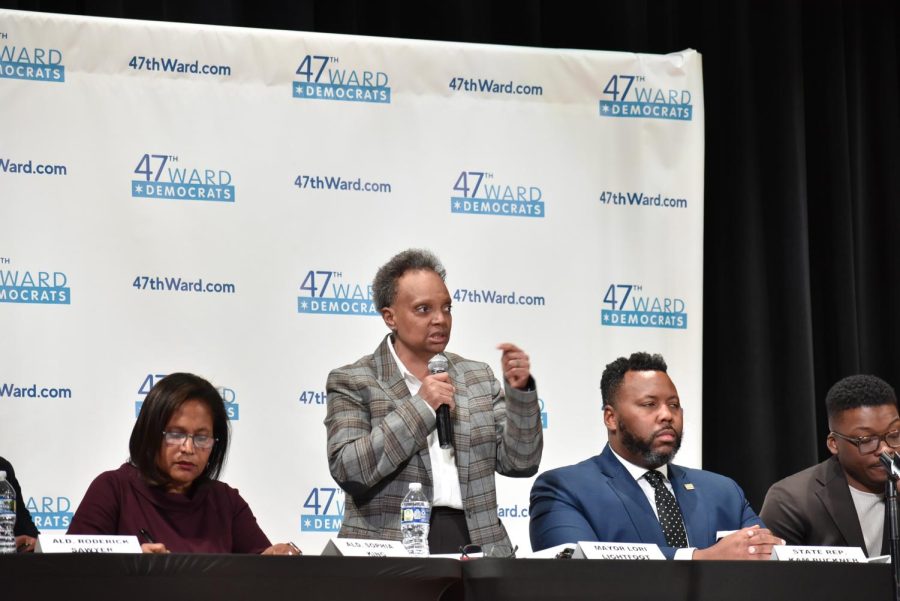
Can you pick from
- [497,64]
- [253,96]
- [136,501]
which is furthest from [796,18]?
[136,501]

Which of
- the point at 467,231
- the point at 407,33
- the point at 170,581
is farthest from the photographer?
the point at 407,33

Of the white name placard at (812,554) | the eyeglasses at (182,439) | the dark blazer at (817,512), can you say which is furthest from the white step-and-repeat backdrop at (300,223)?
the white name placard at (812,554)

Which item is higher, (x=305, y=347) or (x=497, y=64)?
(x=497, y=64)

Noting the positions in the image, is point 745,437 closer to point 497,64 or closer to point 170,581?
point 497,64

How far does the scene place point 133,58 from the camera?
4.84 m

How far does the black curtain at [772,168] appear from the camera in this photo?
5340 millimetres

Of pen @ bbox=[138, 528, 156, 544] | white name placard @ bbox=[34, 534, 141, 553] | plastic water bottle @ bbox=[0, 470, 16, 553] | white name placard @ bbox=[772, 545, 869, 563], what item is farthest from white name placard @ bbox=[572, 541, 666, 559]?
plastic water bottle @ bbox=[0, 470, 16, 553]

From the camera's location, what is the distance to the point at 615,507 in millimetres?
3539

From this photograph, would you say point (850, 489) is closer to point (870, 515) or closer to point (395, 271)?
point (870, 515)

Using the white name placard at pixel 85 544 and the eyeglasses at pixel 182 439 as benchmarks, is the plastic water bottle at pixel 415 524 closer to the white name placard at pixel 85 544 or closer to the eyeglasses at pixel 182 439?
the eyeglasses at pixel 182 439

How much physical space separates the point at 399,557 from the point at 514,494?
2353mm

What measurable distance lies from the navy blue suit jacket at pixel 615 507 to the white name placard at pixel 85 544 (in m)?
1.37

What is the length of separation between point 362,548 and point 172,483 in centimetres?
83

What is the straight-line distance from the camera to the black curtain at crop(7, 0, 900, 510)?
17.5 ft
